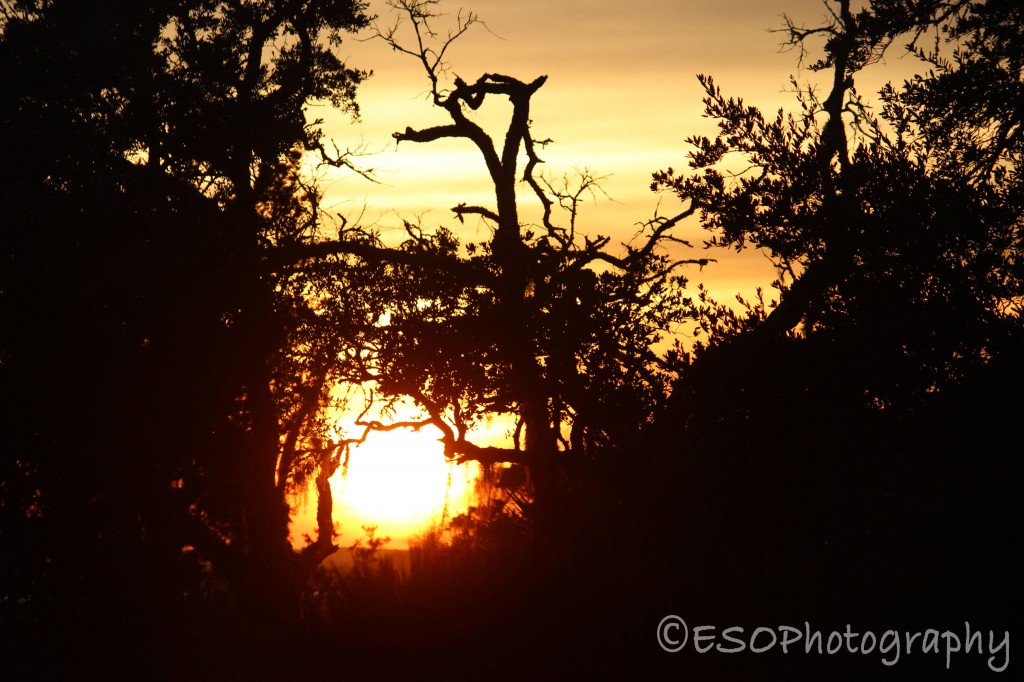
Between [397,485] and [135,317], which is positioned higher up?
[135,317]

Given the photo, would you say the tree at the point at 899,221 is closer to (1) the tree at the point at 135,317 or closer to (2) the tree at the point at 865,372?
(2) the tree at the point at 865,372

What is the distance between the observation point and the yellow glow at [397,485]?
16.0 meters

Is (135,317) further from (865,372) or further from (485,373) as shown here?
(865,372)

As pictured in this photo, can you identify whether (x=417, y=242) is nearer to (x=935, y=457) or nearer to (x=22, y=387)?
(x=22, y=387)

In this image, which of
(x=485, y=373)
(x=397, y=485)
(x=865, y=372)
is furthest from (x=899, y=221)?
(x=397, y=485)

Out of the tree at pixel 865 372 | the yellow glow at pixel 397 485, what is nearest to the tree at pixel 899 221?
the tree at pixel 865 372

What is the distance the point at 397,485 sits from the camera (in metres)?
19.3

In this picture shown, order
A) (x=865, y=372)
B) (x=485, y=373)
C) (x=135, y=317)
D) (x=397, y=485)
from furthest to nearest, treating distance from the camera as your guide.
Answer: (x=397, y=485), (x=485, y=373), (x=135, y=317), (x=865, y=372)

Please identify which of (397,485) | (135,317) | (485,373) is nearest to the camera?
(135,317)

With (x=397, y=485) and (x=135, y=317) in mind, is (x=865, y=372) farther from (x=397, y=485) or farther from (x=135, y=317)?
(x=397, y=485)

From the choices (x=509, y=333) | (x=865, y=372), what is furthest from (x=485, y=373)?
(x=865, y=372)

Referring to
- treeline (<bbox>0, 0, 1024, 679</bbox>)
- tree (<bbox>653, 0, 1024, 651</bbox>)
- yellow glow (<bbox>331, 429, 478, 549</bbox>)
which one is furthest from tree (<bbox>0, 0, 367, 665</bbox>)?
tree (<bbox>653, 0, 1024, 651</bbox>)

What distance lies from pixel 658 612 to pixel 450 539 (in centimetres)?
340

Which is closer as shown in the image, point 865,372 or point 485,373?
point 865,372
